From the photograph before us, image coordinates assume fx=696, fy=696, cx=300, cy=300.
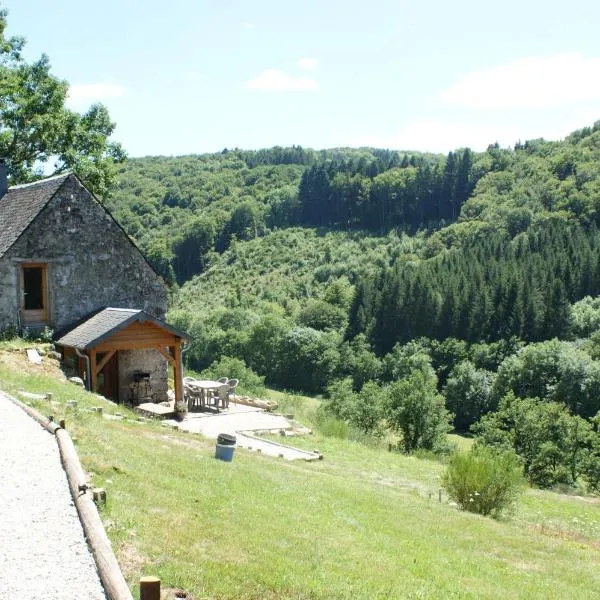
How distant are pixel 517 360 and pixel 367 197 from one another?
9084 centimetres

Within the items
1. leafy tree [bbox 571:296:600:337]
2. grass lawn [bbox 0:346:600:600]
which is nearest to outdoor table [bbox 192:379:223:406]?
grass lawn [bbox 0:346:600:600]

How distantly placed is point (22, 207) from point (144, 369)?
265 inches

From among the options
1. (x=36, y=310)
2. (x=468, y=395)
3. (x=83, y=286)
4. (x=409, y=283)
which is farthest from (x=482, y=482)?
(x=409, y=283)

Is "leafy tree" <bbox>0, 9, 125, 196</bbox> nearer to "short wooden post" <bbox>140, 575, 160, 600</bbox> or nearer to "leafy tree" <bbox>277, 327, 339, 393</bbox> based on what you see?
"short wooden post" <bbox>140, 575, 160, 600</bbox>

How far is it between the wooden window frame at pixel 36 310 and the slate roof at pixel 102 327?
1085 mm

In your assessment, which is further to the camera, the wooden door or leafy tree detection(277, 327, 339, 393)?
leafy tree detection(277, 327, 339, 393)

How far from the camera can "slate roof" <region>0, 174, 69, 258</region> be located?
22.0m

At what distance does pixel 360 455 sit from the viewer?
2116 centimetres

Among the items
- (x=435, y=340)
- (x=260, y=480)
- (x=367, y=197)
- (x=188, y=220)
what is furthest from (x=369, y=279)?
(x=260, y=480)

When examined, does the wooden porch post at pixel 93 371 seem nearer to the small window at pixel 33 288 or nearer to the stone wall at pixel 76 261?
the stone wall at pixel 76 261

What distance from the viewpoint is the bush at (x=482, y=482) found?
50.1ft

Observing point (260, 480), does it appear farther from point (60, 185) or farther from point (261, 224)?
point (261, 224)

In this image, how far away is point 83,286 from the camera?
23.2 meters

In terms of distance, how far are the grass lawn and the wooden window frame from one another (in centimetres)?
532
